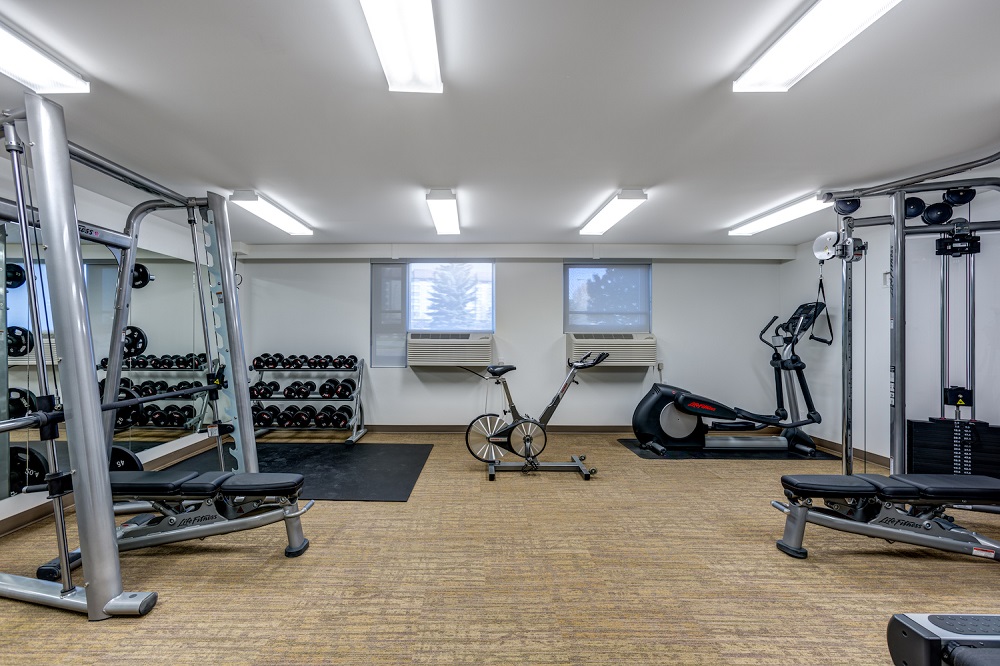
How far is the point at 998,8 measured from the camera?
4.91 feet

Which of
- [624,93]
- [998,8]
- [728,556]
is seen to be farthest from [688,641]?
[998,8]

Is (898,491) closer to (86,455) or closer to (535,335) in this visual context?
(535,335)

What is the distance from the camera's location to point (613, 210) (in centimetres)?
373

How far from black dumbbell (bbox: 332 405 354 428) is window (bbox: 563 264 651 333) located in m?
2.92

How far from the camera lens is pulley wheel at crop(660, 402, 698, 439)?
183 inches

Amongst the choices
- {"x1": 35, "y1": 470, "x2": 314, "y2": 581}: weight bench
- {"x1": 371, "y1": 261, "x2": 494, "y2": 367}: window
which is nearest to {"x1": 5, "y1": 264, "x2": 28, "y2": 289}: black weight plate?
{"x1": 35, "y1": 470, "x2": 314, "y2": 581}: weight bench

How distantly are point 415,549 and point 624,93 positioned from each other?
2.64 m

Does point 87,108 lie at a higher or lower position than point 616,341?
higher

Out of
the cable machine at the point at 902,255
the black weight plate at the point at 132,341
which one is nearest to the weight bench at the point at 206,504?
the black weight plate at the point at 132,341

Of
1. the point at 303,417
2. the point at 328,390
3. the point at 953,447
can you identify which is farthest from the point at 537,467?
the point at 953,447

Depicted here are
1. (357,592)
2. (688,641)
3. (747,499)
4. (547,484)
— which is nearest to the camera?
(688,641)

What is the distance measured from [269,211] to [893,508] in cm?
499

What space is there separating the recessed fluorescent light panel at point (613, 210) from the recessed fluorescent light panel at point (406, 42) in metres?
1.89

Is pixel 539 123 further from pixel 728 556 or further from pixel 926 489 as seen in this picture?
pixel 926 489
